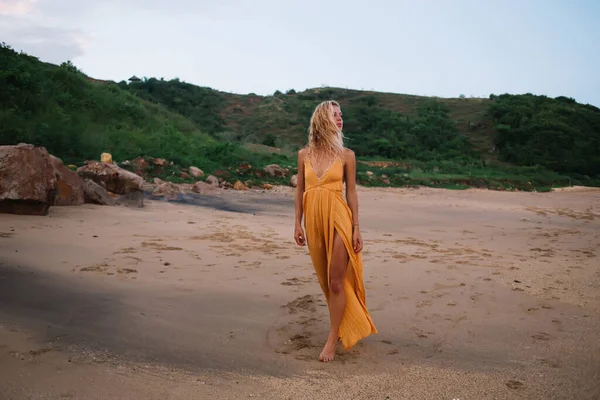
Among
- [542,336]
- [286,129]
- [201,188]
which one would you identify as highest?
[286,129]

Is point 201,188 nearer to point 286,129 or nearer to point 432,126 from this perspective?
point 432,126

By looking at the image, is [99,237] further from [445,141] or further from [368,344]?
[445,141]

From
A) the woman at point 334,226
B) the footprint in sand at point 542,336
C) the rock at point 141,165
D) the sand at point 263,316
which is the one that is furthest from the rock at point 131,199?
the footprint in sand at point 542,336

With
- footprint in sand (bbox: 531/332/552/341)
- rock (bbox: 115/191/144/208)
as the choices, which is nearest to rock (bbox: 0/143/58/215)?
rock (bbox: 115/191/144/208)

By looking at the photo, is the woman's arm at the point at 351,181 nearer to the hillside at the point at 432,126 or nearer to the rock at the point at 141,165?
the rock at the point at 141,165

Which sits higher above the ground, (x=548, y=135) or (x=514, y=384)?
(x=548, y=135)

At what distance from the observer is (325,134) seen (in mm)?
3744

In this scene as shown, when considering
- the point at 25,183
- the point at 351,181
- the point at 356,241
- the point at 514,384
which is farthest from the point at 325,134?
the point at 25,183

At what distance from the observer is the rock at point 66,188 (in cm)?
852

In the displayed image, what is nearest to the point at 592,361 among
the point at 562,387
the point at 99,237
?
the point at 562,387

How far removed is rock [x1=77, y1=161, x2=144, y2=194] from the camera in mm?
9953

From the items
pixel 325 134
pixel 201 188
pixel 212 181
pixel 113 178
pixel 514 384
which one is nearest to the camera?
pixel 514 384

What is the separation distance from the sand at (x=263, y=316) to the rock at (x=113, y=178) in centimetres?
184

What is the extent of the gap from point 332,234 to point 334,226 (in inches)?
2.1
